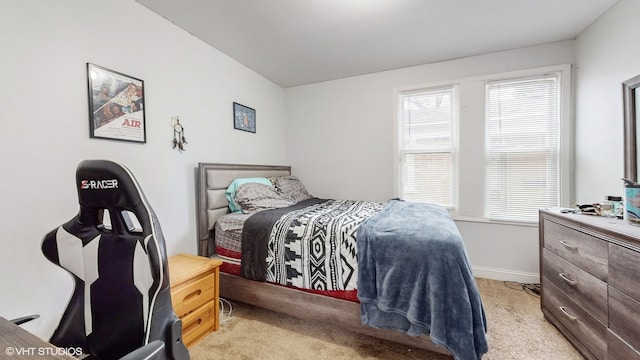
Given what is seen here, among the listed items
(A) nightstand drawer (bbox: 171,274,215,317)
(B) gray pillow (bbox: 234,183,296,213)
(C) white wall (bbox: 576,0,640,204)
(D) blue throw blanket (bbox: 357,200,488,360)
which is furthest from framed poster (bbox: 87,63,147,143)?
(C) white wall (bbox: 576,0,640,204)

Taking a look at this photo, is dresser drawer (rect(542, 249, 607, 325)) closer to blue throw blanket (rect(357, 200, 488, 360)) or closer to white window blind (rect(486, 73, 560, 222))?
blue throw blanket (rect(357, 200, 488, 360))

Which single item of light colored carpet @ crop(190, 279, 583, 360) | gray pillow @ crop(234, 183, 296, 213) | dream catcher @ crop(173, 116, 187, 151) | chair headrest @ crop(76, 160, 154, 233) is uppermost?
dream catcher @ crop(173, 116, 187, 151)

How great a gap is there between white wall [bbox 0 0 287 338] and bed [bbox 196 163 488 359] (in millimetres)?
154

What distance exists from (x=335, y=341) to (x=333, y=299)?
0.31 meters

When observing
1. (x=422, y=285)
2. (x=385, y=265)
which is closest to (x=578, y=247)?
(x=422, y=285)

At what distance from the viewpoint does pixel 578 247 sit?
5.14ft

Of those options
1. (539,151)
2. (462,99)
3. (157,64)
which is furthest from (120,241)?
(539,151)

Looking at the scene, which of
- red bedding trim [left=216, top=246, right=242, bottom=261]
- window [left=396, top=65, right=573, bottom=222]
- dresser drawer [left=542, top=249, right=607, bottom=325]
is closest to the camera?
dresser drawer [left=542, top=249, right=607, bottom=325]

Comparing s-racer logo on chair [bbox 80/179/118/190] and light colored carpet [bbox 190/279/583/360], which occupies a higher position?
s-racer logo on chair [bbox 80/179/118/190]

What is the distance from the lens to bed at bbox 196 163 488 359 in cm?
133

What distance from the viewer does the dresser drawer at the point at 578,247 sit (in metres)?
1.39

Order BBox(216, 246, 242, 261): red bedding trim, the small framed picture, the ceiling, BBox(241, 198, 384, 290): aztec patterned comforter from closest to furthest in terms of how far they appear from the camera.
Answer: BBox(241, 198, 384, 290): aztec patterned comforter
the ceiling
BBox(216, 246, 242, 261): red bedding trim
the small framed picture

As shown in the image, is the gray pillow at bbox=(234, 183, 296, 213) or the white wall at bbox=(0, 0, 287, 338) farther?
the gray pillow at bbox=(234, 183, 296, 213)
